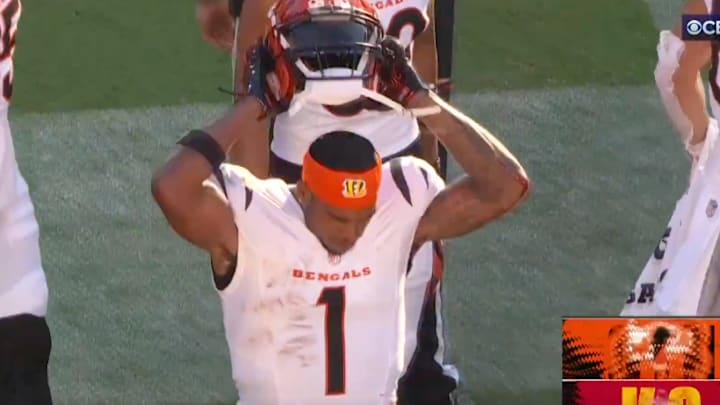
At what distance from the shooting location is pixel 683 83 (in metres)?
4.47

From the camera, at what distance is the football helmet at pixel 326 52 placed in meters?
3.33

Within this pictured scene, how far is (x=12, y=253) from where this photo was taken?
386cm

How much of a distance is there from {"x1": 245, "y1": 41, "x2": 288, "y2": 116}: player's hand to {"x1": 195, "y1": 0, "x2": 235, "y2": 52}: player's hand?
1197 millimetres

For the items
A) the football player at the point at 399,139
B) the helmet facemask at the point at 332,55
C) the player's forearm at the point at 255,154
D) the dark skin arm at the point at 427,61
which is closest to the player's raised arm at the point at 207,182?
the helmet facemask at the point at 332,55

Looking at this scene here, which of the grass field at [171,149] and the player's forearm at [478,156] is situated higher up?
the player's forearm at [478,156]

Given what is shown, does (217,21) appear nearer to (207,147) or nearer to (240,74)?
(240,74)

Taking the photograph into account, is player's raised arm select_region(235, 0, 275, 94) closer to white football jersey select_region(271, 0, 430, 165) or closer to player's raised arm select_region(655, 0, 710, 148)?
white football jersey select_region(271, 0, 430, 165)

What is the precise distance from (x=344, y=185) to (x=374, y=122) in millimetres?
1083

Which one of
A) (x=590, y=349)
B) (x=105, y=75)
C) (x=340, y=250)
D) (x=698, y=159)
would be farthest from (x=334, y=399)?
(x=105, y=75)

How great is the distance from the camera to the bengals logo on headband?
3.29 meters

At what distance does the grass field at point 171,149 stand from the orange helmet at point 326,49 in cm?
172

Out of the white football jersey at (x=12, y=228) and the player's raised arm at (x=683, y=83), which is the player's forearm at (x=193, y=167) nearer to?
the white football jersey at (x=12, y=228)

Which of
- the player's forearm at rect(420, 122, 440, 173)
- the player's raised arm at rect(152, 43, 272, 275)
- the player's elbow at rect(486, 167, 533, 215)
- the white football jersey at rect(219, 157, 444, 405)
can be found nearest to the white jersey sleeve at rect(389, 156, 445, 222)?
the white football jersey at rect(219, 157, 444, 405)
